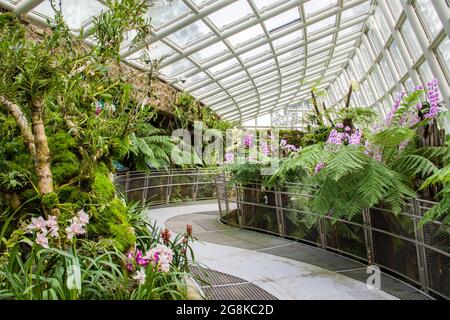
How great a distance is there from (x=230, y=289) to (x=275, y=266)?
28.0 inches

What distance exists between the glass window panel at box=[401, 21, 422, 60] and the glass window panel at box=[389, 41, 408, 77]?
1.10 meters

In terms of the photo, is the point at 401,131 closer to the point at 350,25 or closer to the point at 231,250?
the point at 231,250

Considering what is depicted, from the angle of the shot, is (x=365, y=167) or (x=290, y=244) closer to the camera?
(x=365, y=167)

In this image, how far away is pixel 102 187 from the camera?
9.37ft

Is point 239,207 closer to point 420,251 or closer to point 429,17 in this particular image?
point 420,251

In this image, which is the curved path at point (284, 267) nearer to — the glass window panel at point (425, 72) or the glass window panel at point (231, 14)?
the glass window panel at point (231, 14)

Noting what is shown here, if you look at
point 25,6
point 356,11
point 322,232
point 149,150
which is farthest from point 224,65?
point 322,232

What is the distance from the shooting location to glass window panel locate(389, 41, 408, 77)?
34.9 feet

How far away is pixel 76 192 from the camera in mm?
2609

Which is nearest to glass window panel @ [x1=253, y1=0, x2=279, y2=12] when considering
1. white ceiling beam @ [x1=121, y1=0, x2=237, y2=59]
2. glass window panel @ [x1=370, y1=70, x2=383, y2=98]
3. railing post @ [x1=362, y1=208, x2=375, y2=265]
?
white ceiling beam @ [x1=121, y1=0, x2=237, y2=59]

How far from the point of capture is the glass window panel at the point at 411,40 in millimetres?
9112

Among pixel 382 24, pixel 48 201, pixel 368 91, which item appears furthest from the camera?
pixel 368 91

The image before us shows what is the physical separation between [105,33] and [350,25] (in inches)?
440
